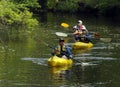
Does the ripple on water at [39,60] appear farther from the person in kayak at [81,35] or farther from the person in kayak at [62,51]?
the person in kayak at [81,35]

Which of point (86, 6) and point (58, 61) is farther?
Answer: point (86, 6)

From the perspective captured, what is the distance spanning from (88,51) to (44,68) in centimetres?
829

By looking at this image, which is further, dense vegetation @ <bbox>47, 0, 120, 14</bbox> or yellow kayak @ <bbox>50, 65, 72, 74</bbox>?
dense vegetation @ <bbox>47, 0, 120, 14</bbox>

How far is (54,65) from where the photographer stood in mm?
28766

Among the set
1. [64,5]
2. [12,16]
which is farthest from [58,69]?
[64,5]

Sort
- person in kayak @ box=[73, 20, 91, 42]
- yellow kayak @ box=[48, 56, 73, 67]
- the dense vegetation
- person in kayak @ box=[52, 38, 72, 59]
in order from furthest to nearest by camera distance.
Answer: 1. the dense vegetation
2. person in kayak @ box=[73, 20, 91, 42]
3. person in kayak @ box=[52, 38, 72, 59]
4. yellow kayak @ box=[48, 56, 73, 67]

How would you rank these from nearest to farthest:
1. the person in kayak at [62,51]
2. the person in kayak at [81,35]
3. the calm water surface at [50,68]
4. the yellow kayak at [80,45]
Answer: the calm water surface at [50,68] < the person in kayak at [62,51] < the yellow kayak at [80,45] < the person in kayak at [81,35]

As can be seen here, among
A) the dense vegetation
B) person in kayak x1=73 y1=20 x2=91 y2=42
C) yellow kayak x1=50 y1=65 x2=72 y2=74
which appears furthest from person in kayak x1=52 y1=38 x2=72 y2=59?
the dense vegetation

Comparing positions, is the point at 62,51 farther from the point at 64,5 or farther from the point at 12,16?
the point at 64,5

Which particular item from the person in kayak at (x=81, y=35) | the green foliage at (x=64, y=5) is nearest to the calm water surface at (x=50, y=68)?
the person in kayak at (x=81, y=35)

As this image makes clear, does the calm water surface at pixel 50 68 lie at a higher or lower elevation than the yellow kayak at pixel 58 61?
lower

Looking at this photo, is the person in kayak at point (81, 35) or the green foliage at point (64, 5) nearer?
the person in kayak at point (81, 35)

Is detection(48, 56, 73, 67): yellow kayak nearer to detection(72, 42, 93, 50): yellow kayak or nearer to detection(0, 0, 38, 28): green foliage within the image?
detection(72, 42, 93, 50): yellow kayak

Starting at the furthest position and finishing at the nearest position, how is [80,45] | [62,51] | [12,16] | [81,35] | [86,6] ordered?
[86,6], [12,16], [81,35], [80,45], [62,51]
